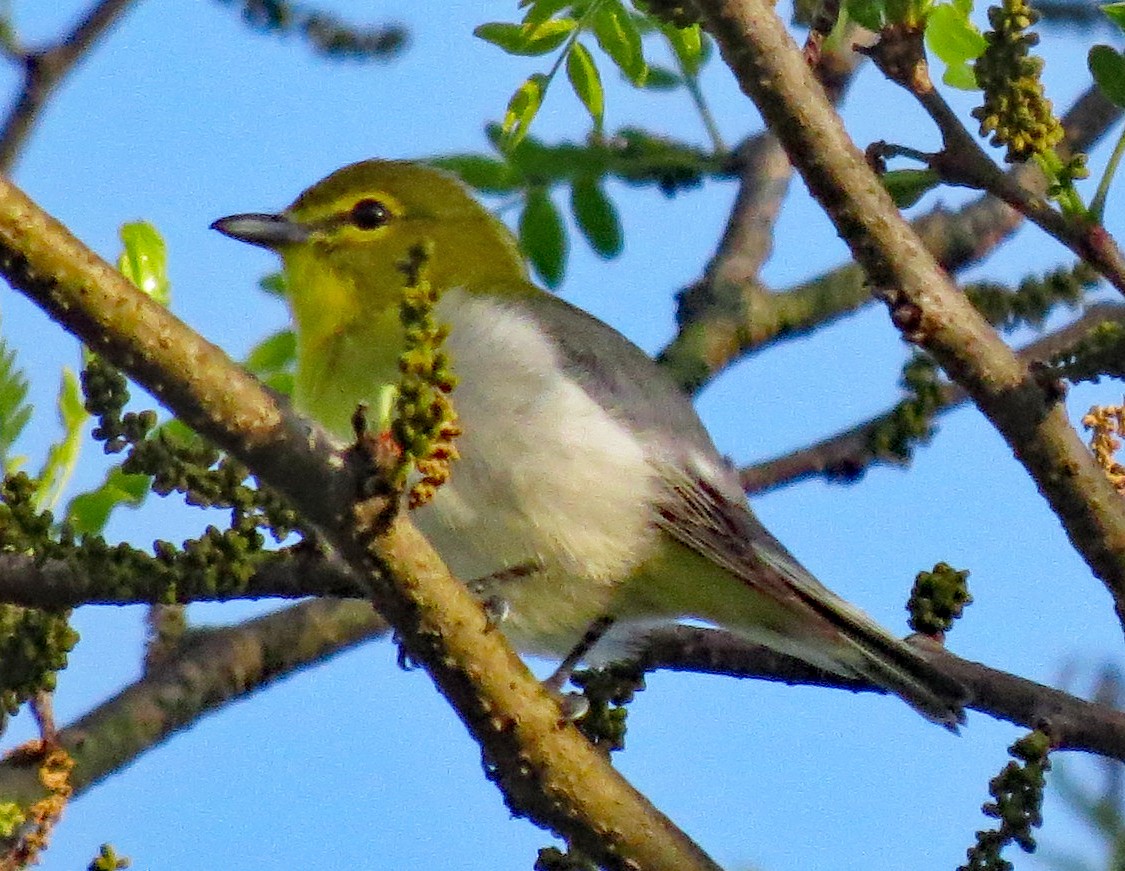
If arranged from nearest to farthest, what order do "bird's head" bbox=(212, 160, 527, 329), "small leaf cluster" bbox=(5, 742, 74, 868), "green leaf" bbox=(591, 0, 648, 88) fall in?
"small leaf cluster" bbox=(5, 742, 74, 868), "green leaf" bbox=(591, 0, 648, 88), "bird's head" bbox=(212, 160, 527, 329)

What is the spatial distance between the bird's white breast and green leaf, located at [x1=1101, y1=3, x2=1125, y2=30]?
1.35m

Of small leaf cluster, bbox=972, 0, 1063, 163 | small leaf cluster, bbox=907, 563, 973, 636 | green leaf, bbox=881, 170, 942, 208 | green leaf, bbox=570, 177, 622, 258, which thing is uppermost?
green leaf, bbox=570, 177, 622, 258

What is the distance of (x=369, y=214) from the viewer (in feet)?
14.7

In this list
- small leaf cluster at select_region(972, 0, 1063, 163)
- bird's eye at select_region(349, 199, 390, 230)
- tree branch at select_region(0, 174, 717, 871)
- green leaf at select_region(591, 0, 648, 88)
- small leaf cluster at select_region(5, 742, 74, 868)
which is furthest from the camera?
bird's eye at select_region(349, 199, 390, 230)

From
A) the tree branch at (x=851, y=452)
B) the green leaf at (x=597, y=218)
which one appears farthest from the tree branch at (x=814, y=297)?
the green leaf at (x=597, y=218)

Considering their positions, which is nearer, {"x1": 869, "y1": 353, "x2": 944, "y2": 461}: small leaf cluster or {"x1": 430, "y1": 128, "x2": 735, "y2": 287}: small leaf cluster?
{"x1": 430, "y1": 128, "x2": 735, "y2": 287}: small leaf cluster

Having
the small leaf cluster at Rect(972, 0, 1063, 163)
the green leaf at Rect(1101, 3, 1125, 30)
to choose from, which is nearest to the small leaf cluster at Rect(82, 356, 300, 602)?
the small leaf cluster at Rect(972, 0, 1063, 163)

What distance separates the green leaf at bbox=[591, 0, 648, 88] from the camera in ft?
9.93

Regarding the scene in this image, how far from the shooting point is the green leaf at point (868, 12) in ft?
8.12

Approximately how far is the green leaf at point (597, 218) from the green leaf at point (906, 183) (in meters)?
0.99

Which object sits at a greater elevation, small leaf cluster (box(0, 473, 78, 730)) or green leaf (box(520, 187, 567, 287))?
green leaf (box(520, 187, 567, 287))

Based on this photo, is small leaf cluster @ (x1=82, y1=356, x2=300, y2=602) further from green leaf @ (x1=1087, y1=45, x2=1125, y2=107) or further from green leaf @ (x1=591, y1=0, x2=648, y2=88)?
green leaf @ (x1=1087, y1=45, x2=1125, y2=107)

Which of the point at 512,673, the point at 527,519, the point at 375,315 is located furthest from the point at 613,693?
the point at 375,315

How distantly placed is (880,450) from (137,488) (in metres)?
1.63
